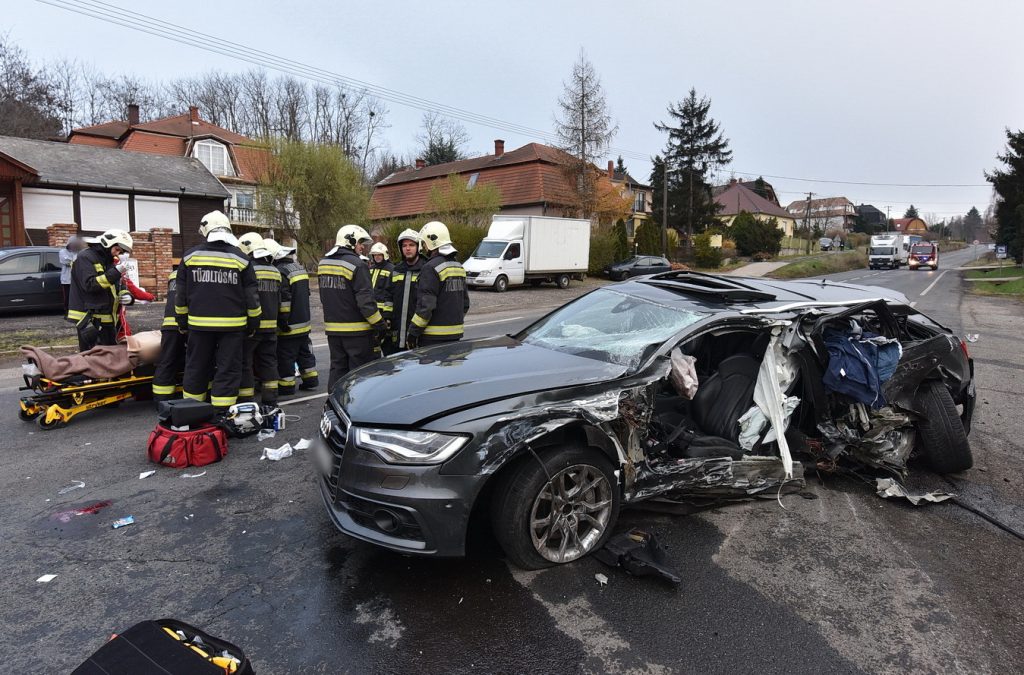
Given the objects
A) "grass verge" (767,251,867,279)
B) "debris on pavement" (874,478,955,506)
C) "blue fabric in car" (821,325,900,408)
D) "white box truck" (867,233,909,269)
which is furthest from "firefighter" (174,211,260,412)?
"white box truck" (867,233,909,269)

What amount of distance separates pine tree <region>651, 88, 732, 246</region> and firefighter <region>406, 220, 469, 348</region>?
41.6 metres

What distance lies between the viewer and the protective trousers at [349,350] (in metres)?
6.16

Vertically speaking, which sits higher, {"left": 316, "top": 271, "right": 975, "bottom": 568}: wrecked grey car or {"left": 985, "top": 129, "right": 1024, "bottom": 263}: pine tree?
{"left": 985, "top": 129, "right": 1024, "bottom": 263}: pine tree

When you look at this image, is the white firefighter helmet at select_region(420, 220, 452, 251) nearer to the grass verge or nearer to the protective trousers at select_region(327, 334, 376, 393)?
the protective trousers at select_region(327, 334, 376, 393)

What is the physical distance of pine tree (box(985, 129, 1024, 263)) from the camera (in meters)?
33.2

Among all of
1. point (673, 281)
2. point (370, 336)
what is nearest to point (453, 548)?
point (673, 281)

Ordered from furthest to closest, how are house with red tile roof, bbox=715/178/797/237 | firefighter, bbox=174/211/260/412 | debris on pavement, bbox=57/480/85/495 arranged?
house with red tile roof, bbox=715/178/797/237 → firefighter, bbox=174/211/260/412 → debris on pavement, bbox=57/480/85/495

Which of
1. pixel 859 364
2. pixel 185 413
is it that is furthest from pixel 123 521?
pixel 859 364

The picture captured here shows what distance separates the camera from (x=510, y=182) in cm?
3844

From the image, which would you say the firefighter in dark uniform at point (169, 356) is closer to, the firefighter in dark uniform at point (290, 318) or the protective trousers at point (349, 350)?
the firefighter in dark uniform at point (290, 318)

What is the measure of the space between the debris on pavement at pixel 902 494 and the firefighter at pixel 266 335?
18.4 ft

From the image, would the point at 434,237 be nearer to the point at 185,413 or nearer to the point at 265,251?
the point at 265,251

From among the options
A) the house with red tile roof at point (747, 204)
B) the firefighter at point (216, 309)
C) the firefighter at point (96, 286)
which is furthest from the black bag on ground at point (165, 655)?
the house with red tile roof at point (747, 204)

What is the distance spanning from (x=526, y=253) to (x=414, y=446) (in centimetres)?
2176
